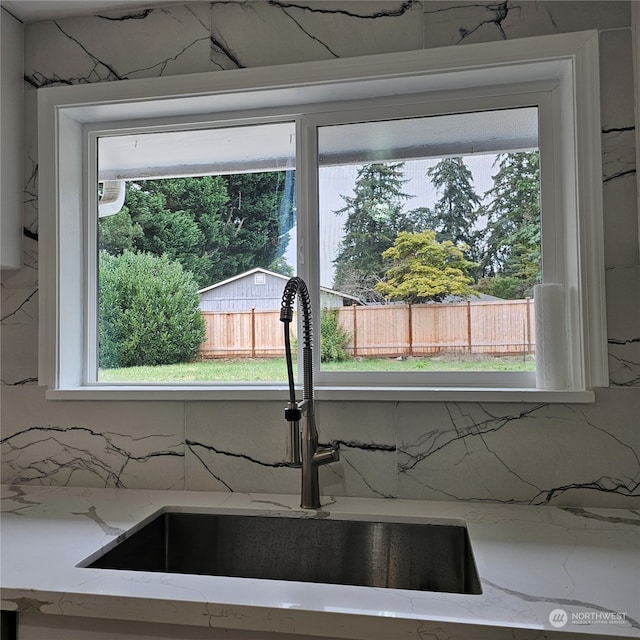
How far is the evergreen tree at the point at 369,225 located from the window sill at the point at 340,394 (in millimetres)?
311

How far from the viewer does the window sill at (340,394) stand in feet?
4.75

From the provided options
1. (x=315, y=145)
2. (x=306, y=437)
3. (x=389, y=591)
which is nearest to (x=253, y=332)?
(x=306, y=437)

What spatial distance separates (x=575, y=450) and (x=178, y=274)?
1239 mm

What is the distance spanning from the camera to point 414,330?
5.49 ft

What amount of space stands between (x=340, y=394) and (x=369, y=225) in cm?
51

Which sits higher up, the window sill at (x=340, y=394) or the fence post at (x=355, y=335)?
the fence post at (x=355, y=335)

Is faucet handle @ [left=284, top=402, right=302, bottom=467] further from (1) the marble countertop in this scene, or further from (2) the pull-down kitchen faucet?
(1) the marble countertop

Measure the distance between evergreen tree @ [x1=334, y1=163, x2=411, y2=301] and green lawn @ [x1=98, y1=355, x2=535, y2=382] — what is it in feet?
0.68

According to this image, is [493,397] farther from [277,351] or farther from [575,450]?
[277,351]

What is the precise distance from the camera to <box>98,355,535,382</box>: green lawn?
5.33ft

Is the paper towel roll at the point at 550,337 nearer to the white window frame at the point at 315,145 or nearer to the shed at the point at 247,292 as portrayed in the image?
the white window frame at the point at 315,145

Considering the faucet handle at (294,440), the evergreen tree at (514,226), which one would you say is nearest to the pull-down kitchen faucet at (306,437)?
the faucet handle at (294,440)

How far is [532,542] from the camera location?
120cm

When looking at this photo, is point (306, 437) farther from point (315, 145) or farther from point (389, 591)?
point (315, 145)
